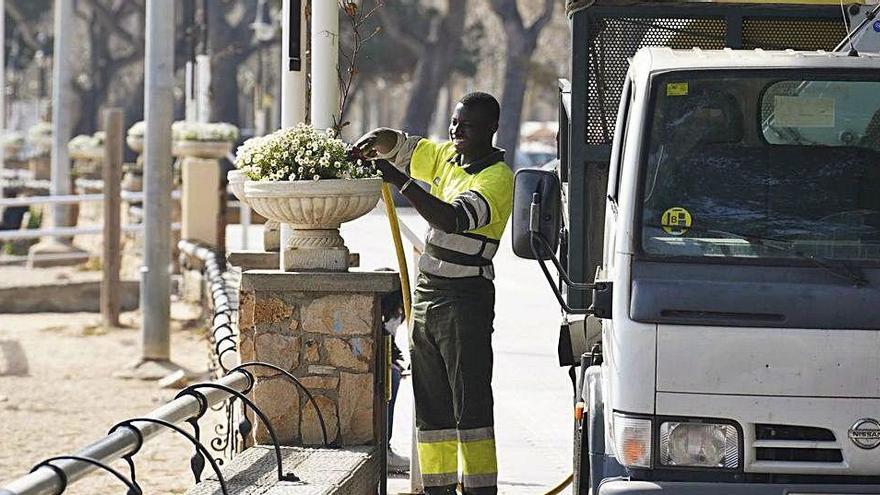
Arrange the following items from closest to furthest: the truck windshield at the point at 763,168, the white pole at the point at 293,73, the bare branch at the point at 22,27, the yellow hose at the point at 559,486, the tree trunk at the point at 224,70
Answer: the truck windshield at the point at 763,168
the yellow hose at the point at 559,486
the white pole at the point at 293,73
the tree trunk at the point at 224,70
the bare branch at the point at 22,27

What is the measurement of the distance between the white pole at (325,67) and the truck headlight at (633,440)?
9.87 ft

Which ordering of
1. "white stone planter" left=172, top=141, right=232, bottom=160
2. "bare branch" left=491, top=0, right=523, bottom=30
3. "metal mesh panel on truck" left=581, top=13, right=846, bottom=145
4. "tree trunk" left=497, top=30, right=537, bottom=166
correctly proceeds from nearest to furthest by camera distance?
"metal mesh panel on truck" left=581, top=13, right=846, bottom=145 < "white stone planter" left=172, top=141, right=232, bottom=160 < "tree trunk" left=497, top=30, right=537, bottom=166 < "bare branch" left=491, top=0, right=523, bottom=30

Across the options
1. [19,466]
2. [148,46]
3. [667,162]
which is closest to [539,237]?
[667,162]

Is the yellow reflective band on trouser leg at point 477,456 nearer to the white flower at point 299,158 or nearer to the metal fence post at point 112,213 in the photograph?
the white flower at point 299,158

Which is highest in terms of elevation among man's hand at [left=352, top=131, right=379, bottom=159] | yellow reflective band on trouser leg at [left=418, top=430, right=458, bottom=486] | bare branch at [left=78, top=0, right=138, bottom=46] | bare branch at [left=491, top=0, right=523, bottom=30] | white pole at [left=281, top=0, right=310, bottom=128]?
bare branch at [left=78, top=0, right=138, bottom=46]

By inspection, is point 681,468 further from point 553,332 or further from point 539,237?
point 553,332

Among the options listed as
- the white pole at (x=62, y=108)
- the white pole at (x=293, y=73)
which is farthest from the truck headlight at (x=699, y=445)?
the white pole at (x=62, y=108)

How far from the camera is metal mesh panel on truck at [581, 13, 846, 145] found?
703 centimetres

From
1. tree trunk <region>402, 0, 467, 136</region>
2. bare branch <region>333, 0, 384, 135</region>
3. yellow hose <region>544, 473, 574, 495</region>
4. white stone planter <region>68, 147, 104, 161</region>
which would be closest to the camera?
bare branch <region>333, 0, 384, 135</region>

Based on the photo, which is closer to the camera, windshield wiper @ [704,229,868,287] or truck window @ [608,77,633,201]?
windshield wiper @ [704,229,868,287]

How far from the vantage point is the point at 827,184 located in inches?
224

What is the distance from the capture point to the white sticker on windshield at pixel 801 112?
5.79m

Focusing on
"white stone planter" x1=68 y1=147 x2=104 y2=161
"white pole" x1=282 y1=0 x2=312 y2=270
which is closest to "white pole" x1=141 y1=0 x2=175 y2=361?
"white pole" x1=282 y1=0 x2=312 y2=270

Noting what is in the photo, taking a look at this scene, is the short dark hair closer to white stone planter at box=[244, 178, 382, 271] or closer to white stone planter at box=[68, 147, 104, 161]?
white stone planter at box=[244, 178, 382, 271]
